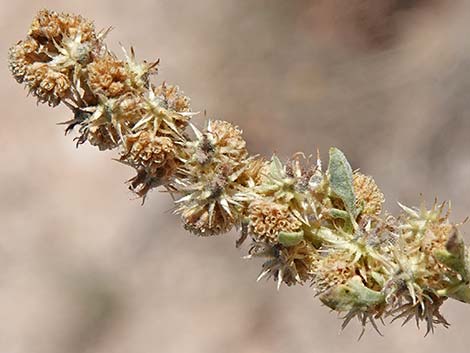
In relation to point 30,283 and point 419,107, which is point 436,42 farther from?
point 30,283

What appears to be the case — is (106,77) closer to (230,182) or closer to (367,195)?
(230,182)

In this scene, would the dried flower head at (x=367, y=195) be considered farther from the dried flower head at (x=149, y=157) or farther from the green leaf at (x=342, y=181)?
the dried flower head at (x=149, y=157)

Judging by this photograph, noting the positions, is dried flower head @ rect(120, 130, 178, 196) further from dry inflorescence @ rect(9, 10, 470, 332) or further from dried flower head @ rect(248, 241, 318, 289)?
dried flower head @ rect(248, 241, 318, 289)

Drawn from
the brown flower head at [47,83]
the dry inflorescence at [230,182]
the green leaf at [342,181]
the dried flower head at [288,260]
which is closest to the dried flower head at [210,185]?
the dry inflorescence at [230,182]

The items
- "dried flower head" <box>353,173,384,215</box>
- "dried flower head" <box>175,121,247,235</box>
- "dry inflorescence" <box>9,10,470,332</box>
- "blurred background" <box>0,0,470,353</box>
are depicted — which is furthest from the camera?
"blurred background" <box>0,0,470,353</box>

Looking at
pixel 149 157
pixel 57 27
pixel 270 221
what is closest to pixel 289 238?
pixel 270 221

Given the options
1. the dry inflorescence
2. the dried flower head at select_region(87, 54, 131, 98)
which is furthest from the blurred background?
the dried flower head at select_region(87, 54, 131, 98)
